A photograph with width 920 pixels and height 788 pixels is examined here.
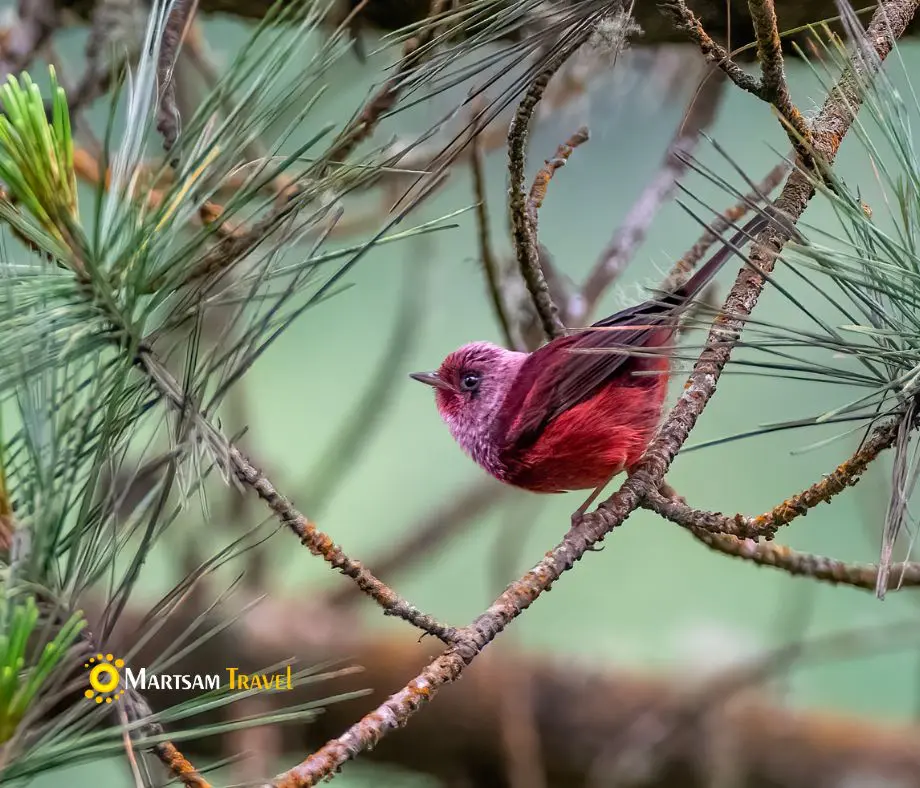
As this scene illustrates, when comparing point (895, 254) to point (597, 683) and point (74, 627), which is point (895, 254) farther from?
point (597, 683)

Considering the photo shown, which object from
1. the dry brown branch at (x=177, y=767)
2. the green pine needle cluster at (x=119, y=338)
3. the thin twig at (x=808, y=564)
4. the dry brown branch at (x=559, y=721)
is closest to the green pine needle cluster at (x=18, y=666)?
the green pine needle cluster at (x=119, y=338)

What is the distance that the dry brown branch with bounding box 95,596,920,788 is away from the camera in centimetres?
232

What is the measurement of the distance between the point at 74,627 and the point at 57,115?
35 cm

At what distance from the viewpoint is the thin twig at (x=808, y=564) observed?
4.00 feet

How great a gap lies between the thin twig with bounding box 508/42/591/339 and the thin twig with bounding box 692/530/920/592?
14.3 inches

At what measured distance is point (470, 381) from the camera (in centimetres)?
159

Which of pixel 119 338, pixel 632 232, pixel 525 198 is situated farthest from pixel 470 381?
pixel 119 338

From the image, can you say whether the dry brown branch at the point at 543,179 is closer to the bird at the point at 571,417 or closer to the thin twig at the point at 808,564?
the bird at the point at 571,417

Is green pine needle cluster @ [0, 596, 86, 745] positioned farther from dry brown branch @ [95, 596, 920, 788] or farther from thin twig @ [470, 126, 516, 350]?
dry brown branch @ [95, 596, 920, 788]

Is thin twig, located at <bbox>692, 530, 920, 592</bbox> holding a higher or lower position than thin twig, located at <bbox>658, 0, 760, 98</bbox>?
lower

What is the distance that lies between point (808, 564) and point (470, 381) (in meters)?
0.61

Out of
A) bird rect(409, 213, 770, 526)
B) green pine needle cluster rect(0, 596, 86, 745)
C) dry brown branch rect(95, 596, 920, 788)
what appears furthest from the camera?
dry brown branch rect(95, 596, 920, 788)

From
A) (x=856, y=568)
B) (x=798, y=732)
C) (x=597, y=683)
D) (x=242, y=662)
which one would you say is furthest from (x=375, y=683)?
(x=856, y=568)

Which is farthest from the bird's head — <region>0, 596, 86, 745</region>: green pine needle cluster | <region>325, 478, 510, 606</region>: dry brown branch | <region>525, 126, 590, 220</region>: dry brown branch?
<region>0, 596, 86, 745</region>: green pine needle cluster
